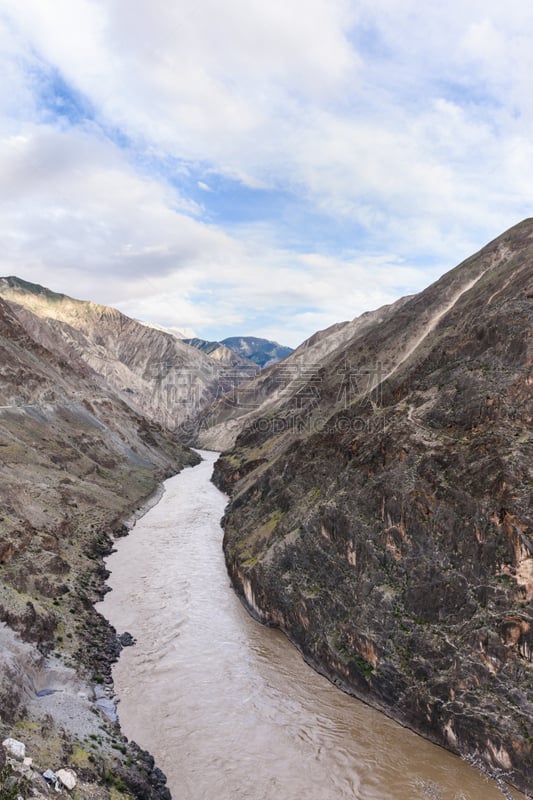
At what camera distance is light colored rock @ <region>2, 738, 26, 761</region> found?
52.6ft

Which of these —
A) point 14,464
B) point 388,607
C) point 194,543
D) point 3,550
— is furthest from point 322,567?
point 14,464

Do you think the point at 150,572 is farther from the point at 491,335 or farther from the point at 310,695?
the point at 491,335

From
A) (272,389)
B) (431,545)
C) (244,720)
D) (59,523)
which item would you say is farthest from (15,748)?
(272,389)

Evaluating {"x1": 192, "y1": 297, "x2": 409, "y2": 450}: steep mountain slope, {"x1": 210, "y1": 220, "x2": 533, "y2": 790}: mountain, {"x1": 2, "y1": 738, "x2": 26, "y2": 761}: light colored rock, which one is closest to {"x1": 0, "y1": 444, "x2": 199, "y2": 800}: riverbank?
{"x1": 2, "y1": 738, "x2": 26, "y2": 761}: light colored rock

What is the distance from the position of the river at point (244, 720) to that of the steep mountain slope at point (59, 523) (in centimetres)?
206

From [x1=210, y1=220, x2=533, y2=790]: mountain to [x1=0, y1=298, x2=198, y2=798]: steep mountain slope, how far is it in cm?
1158

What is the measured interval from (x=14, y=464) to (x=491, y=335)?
5275 cm

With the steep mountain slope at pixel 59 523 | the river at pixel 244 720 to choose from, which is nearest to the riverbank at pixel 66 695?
the steep mountain slope at pixel 59 523

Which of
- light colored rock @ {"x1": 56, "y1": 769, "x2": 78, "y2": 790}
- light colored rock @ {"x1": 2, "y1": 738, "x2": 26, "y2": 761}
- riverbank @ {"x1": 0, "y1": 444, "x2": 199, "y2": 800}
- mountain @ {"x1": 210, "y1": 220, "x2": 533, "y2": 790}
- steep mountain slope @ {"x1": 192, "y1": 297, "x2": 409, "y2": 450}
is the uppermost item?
steep mountain slope @ {"x1": 192, "y1": 297, "x2": 409, "y2": 450}

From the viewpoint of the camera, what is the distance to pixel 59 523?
47.3 metres

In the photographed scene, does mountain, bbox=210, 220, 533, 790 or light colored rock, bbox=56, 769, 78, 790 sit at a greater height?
mountain, bbox=210, 220, 533, 790

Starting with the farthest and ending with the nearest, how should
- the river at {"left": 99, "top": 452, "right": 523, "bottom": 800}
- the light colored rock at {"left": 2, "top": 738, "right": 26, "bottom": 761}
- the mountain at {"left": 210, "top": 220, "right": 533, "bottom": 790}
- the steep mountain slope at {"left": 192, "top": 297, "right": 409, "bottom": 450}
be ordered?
the steep mountain slope at {"left": 192, "top": 297, "right": 409, "bottom": 450}
the mountain at {"left": 210, "top": 220, "right": 533, "bottom": 790}
the river at {"left": 99, "top": 452, "right": 523, "bottom": 800}
the light colored rock at {"left": 2, "top": 738, "right": 26, "bottom": 761}

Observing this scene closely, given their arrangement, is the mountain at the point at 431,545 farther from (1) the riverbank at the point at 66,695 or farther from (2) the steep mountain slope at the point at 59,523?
(2) the steep mountain slope at the point at 59,523

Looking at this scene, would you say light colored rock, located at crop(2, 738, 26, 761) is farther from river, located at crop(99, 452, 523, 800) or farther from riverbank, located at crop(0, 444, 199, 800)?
river, located at crop(99, 452, 523, 800)
